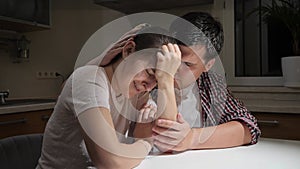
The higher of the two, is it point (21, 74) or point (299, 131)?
point (21, 74)

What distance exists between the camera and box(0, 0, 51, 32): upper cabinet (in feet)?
6.99

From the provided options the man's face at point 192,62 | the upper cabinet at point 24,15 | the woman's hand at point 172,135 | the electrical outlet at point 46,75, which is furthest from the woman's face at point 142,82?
the electrical outlet at point 46,75

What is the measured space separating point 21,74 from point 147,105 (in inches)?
80.8

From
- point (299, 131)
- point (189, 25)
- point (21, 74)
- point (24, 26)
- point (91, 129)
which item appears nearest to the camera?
point (91, 129)

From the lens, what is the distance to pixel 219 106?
4.04ft

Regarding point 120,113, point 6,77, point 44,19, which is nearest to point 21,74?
point 6,77

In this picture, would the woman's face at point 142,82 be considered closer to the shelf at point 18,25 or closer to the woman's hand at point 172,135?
the woman's hand at point 172,135

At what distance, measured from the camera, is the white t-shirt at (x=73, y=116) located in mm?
701

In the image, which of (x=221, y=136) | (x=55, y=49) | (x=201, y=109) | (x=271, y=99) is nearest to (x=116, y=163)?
(x=221, y=136)

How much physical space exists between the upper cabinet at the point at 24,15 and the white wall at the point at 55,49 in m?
0.26

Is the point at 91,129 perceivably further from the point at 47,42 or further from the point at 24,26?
the point at 47,42

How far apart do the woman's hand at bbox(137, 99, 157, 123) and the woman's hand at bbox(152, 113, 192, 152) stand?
1.8 inches

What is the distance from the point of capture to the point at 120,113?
89 centimetres

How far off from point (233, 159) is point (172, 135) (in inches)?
6.8
